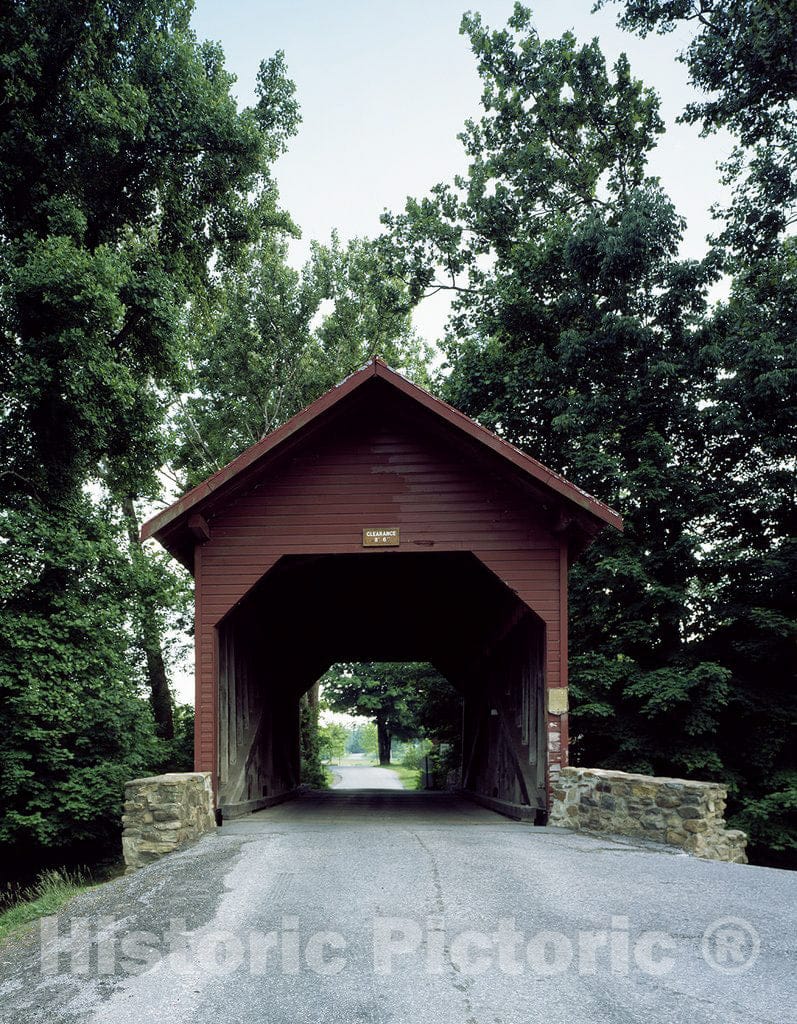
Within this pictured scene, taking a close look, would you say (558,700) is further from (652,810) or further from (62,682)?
(62,682)

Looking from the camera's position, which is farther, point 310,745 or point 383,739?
point 383,739

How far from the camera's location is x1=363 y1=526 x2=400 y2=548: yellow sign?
1033cm

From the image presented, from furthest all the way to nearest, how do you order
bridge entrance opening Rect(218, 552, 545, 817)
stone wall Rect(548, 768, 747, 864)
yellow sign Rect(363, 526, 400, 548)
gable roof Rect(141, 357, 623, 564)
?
bridge entrance opening Rect(218, 552, 545, 817), yellow sign Rect(363, 526, 400, 548), gable roof Rect(141, 357, 623, 564), stone wall Rect(548, 768, 747, 864)

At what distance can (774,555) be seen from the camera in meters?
14.1

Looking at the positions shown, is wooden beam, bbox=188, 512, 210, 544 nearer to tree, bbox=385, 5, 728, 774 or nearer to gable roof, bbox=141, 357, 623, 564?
gable roof, bbox=141, 357, 623, 564

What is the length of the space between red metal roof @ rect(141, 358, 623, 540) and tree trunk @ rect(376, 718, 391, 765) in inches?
1696

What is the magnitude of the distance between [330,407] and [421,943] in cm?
652

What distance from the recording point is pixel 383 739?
54.2 m

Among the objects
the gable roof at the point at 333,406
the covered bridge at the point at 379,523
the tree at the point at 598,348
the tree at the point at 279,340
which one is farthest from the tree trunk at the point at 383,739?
the gable roof at the point at 333,406

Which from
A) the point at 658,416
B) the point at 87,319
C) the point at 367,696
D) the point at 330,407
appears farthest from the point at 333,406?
the point at 367,696

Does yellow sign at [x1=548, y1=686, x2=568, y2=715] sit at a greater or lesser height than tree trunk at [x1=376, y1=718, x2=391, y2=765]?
greater

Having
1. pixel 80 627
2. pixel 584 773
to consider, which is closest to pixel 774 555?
pixel 584 773

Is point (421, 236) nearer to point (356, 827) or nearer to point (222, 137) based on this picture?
point (222, 137)

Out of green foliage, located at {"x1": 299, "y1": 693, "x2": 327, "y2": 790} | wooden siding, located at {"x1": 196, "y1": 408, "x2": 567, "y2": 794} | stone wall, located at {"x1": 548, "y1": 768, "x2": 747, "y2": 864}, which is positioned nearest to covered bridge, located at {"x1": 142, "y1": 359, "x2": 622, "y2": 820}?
wooden siding, located at {"x1": 196, "y1": 408, "x2": 567, "y2": 794}
